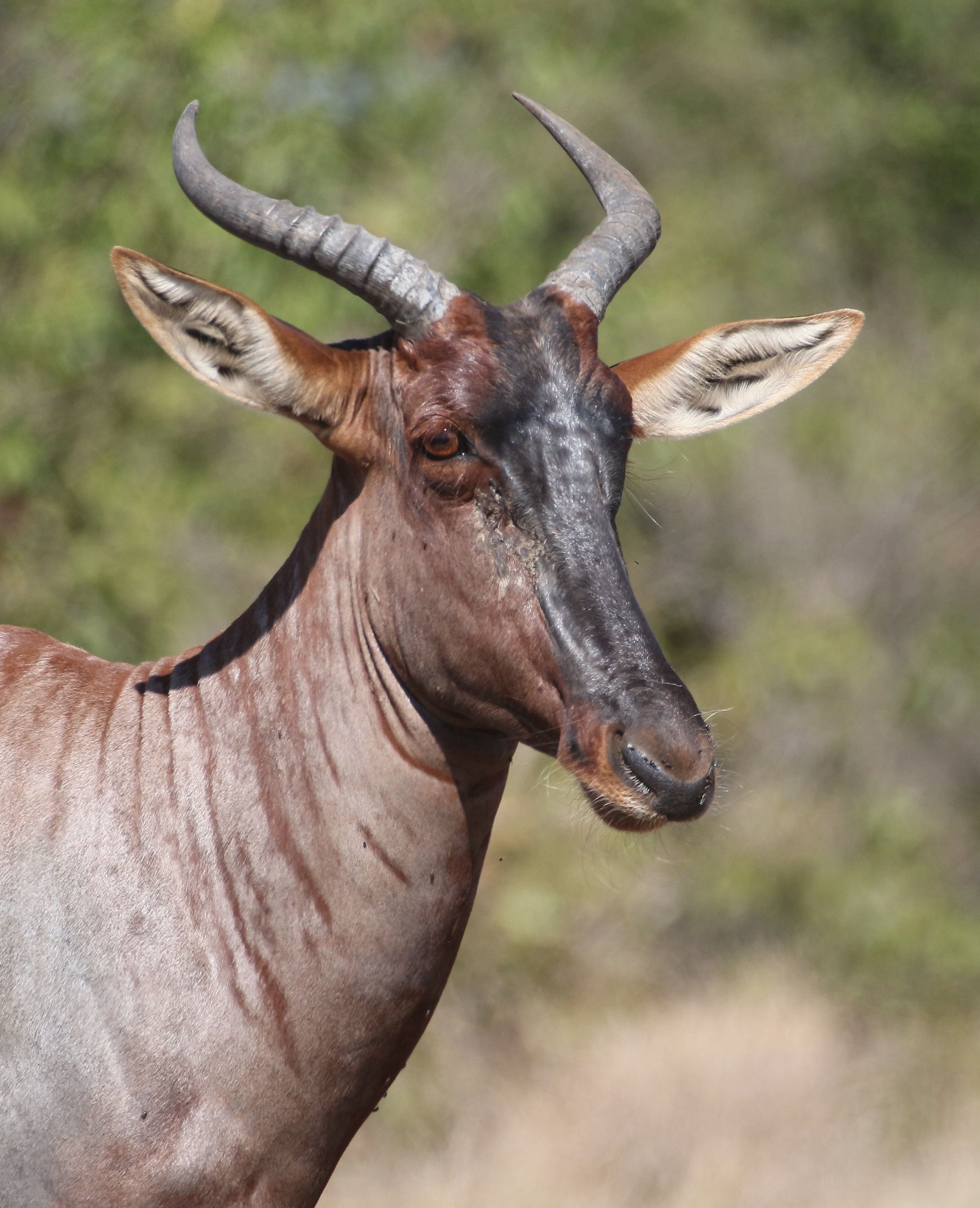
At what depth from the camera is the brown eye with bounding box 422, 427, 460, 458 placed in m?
4.16

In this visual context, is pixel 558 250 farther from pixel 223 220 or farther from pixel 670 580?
pixel 223 220

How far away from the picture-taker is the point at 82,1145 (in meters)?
3.89

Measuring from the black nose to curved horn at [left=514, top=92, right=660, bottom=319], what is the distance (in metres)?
1.60

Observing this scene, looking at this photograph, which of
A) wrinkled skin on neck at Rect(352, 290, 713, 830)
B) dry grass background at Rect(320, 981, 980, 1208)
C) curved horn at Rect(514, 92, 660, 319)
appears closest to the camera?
wrinkled skin on neck at Rect(352, 290, 713, 830)

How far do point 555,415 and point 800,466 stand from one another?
15431 millimetres

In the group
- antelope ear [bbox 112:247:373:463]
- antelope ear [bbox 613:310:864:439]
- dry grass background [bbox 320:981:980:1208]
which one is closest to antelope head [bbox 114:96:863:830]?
antelope ear [bbox 112:247:373:463]

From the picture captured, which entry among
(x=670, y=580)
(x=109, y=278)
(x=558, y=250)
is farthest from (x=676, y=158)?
(x=109, y=278)

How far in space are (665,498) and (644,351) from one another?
277 cm

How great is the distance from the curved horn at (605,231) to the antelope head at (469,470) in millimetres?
99

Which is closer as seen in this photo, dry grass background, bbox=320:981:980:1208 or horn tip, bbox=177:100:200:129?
horn tip, bbox=177:100:200:129

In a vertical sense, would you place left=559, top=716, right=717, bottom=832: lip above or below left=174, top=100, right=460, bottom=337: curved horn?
below

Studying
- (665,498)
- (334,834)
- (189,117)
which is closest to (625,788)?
(334,834)

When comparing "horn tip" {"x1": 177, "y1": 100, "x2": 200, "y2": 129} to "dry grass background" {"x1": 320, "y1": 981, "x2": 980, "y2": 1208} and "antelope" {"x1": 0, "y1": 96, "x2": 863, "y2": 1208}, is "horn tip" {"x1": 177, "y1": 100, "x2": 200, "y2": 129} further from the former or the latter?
"dry grass background" {"x1": 320, "y1": 981, "x2": 980, "y2": 1208}

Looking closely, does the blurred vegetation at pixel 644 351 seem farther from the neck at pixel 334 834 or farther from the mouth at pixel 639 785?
the neck at pixel 334 834
